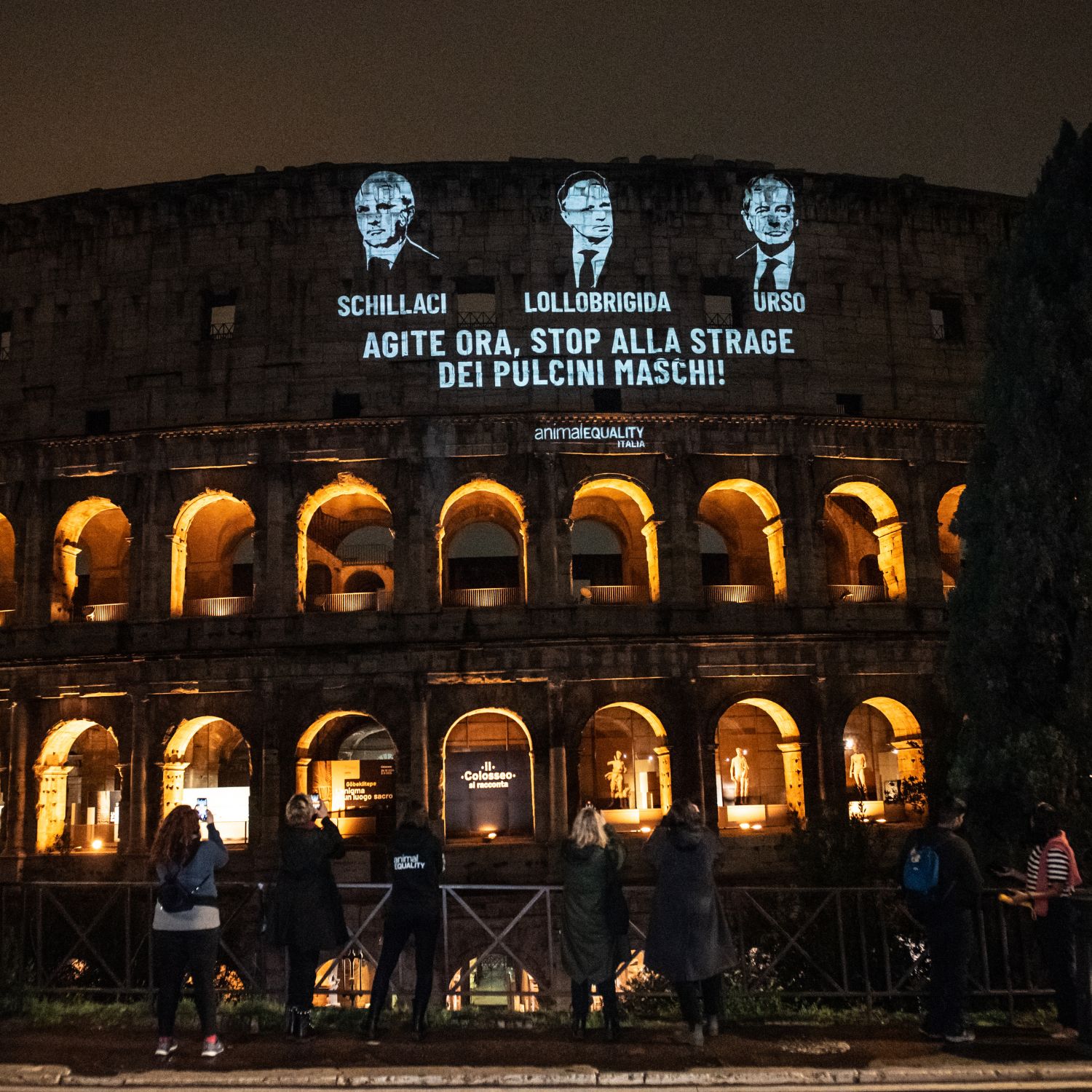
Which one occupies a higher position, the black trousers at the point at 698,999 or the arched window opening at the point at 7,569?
the arched window opening at the point at 7,569

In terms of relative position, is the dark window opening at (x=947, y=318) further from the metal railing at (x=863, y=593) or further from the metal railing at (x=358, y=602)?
the metal railing at (x=358, y=602)

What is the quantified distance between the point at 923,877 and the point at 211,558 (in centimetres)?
2104

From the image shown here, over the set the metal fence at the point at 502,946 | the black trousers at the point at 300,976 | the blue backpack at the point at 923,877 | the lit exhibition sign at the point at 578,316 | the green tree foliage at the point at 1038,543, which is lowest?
the metal fence at the point at 502,946

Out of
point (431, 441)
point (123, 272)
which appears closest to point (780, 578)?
point (431, 441)

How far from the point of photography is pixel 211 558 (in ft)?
84.3

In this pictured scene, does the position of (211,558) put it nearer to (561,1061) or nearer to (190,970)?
(190,970)

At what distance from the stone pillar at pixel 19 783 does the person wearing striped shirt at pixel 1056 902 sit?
19.9 m

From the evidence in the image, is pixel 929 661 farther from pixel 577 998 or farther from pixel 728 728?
pixel 577 998

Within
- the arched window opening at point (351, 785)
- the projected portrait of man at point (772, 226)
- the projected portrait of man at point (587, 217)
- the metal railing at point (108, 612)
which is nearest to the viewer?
the arched window opening at point (351, 785)

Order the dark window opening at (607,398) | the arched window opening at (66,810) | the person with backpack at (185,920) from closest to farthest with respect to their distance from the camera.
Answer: the person with backpack at (185,920) → the arched window opening at (66,810) → the dark window opening at (607,398)

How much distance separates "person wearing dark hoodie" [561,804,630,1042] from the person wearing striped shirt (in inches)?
126

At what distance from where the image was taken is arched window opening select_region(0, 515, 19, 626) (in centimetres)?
2606

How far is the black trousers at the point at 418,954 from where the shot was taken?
8039 millimetres

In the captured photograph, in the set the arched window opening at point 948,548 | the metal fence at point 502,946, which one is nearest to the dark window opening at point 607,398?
the arched window opening at point 948,548
